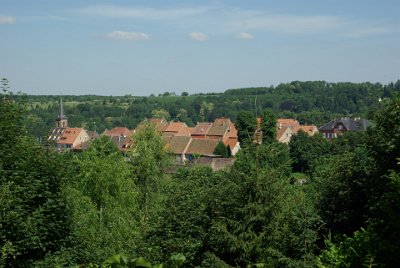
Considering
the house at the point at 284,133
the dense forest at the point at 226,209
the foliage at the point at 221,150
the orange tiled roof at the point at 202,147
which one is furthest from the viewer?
the house at the point at 284,133

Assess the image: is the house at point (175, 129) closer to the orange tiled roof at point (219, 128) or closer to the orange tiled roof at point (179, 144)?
the orange tiled roof at point (219, 128)

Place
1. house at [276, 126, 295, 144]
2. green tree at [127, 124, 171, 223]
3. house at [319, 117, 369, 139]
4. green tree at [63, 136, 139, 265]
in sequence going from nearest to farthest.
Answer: green tree at [63, 136, 139, 265]
green tree at [127, 124, 171, 223]
house at [276, 126, 295, 144]
house at [319, 117, 369, 139]

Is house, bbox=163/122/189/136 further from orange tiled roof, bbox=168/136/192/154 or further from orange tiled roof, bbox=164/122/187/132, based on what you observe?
orange tiled roof, bbox=168/136/192/154

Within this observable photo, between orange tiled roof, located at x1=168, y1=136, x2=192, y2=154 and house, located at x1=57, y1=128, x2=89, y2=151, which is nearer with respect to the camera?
orange tiled roof, located at x1=168, y1=136, x2=192, y2=154

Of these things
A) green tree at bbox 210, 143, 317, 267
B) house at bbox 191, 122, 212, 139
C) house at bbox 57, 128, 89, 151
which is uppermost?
green tree at bbox 210, 143, 317, 267

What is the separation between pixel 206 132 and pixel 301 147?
110 ft

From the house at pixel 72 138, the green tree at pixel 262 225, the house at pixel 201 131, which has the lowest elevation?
the house at pixel 72 138

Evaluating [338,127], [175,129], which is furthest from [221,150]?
[338,127]

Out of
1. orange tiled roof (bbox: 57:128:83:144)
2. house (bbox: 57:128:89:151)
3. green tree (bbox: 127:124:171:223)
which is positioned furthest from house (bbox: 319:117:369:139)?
green tree (bbox: 127:124:171:223)

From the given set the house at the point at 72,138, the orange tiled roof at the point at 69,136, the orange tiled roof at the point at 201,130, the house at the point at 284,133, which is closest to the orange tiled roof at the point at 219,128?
the orange tiled roof at the point at 201,130

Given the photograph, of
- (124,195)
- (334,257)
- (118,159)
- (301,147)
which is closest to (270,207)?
(334,257)

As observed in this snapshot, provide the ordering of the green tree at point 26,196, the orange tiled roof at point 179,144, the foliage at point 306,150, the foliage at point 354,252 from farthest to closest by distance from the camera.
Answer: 1. the orange tiled roof at point 179,144
2. the foliage at point 306,150
3. the green tree at point 26,196
4. the foliage at point 354,252

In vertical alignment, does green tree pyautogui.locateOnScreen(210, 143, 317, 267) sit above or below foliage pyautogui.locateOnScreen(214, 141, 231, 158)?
above

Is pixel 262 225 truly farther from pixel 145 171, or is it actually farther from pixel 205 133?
pixel 205 133
